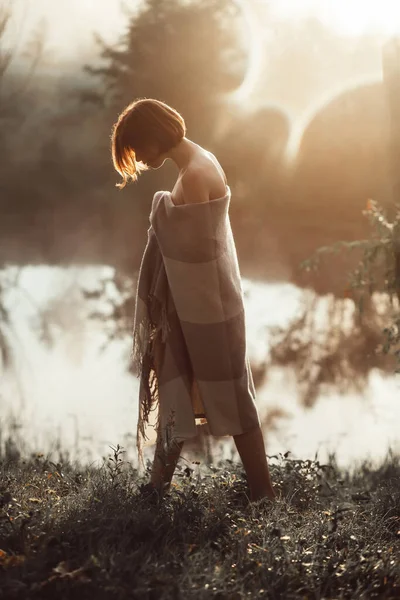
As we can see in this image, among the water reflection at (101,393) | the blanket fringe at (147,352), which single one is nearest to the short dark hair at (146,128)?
the blanket fringe at (147,352)

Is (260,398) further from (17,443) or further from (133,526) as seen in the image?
(133,526)

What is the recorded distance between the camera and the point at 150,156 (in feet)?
9.09

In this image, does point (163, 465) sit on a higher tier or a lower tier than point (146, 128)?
lower

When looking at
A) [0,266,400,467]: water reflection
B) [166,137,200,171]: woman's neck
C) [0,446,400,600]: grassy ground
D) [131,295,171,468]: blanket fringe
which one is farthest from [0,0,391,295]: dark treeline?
[0,446,400,600]: grassy ground

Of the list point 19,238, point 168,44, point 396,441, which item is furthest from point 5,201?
point 396,441

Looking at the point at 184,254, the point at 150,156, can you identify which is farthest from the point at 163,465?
the point at 150,156

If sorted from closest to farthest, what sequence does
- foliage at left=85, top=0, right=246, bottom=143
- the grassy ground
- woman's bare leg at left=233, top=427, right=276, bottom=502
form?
the grassy ground
woman's bare leg at left=233, top=427, right=276, bottom=502
foliage at left=85, top=0, right=246, bottom=143

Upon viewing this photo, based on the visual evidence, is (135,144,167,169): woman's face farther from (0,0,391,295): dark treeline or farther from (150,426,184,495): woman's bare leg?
(0,0,391,295): dark treeline

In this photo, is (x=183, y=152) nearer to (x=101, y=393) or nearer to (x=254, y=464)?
(x=254, y=464)

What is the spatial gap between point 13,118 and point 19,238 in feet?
5.18

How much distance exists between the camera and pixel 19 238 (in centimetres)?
890

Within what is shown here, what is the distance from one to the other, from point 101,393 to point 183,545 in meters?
3.18

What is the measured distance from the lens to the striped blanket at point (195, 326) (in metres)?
2.74

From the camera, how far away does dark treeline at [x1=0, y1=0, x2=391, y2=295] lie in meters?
9.05
